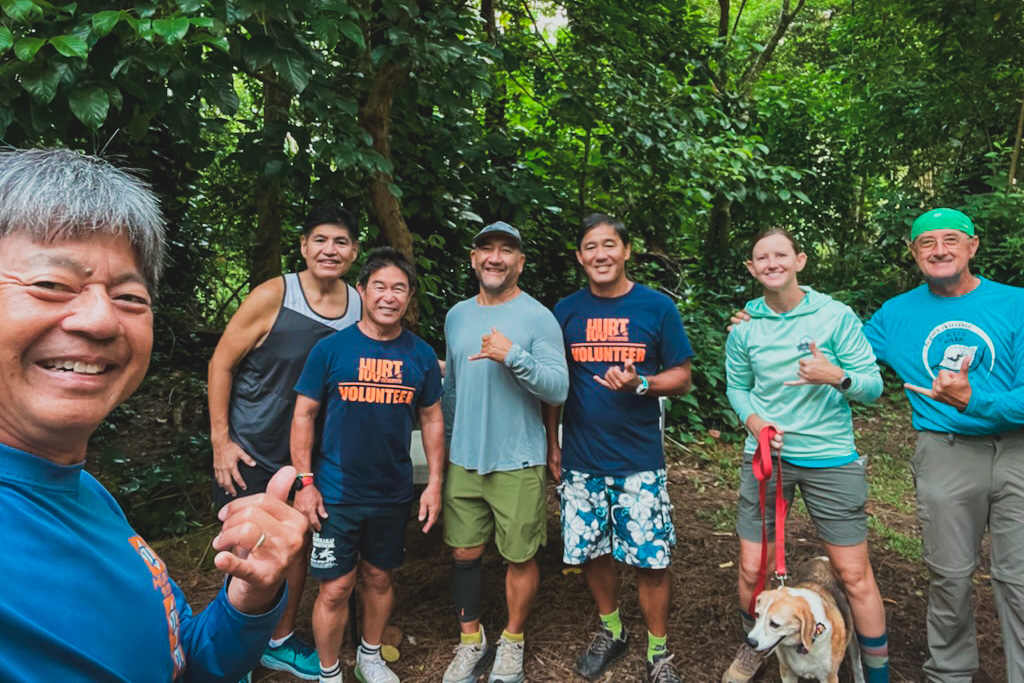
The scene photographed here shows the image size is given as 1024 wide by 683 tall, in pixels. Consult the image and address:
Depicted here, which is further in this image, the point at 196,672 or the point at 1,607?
the point at 196,672

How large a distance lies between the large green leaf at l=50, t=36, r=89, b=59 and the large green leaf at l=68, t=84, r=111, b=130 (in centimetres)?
15

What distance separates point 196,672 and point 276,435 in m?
1.80

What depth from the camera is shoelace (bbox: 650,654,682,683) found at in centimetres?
291

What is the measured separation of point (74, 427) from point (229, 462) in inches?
80.9

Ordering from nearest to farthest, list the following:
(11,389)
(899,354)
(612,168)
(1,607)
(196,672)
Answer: (1,607)
(11,389)
(196,672)
(899,354)
(612,168)

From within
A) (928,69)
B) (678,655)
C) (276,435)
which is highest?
(928,69)

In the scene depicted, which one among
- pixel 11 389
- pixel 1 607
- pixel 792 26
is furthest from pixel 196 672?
pixel 792 26

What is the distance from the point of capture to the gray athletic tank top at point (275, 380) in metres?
2.89

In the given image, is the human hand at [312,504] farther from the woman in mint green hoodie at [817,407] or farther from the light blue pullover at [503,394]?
the woman in mint green hoodie at [817,407]

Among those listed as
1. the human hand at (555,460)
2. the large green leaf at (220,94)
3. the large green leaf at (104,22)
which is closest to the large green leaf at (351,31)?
the large green leaf at (220,94)

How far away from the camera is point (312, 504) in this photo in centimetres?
272

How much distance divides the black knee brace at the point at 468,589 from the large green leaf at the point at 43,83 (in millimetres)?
2443

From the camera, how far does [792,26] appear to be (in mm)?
12367

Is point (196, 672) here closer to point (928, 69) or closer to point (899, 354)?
point (899, 354)
